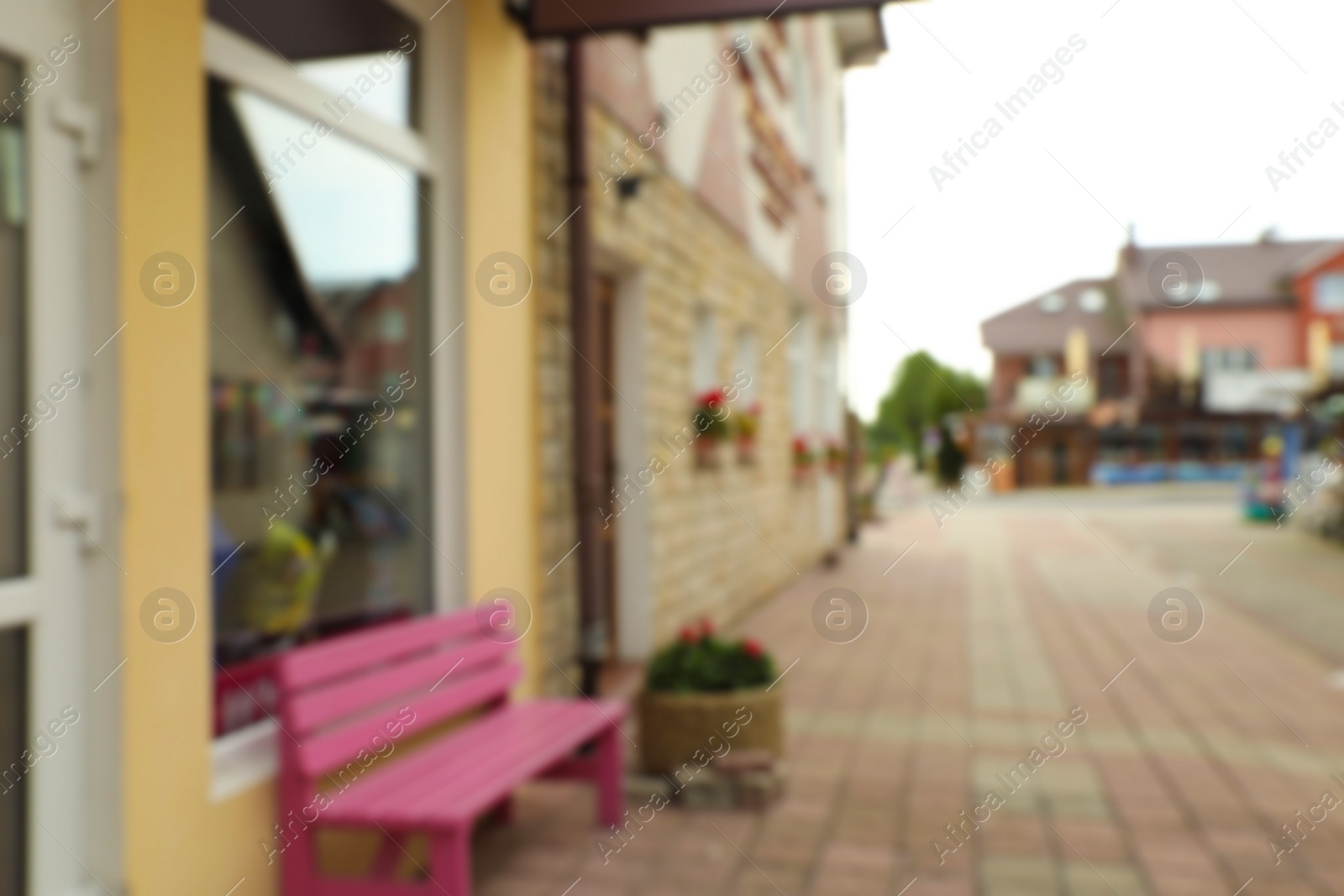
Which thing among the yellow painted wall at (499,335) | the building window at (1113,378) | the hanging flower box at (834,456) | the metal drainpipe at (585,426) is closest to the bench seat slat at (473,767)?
the yellow painted wall at (499,335)

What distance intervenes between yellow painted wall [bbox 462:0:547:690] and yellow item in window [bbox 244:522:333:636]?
0.72 m

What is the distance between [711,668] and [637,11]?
100 inches

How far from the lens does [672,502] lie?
7.37 metres

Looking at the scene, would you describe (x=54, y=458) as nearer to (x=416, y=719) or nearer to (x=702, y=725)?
(x=416, y=719)

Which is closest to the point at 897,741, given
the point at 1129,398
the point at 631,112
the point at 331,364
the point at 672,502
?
the point at 672,502

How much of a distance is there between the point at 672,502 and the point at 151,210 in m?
4.90

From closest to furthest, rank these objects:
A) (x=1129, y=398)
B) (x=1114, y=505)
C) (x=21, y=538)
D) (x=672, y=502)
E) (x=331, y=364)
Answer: (x=21, y=538) → (x=331, y=364) → (x=672, y=502) → (x=1114, y=505) → (x=1129, y=398)

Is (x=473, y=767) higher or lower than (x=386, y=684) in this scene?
lower

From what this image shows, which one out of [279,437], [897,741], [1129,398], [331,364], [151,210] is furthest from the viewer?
[1129,398]

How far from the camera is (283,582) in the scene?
3557 mm

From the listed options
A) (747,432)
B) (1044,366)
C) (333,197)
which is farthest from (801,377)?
(1044,366)

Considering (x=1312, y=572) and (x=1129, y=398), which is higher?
(x=1129, y=398)

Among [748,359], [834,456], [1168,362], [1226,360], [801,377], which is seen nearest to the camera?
[748,359]

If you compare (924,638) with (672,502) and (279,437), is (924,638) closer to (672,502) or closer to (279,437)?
(672,502)
